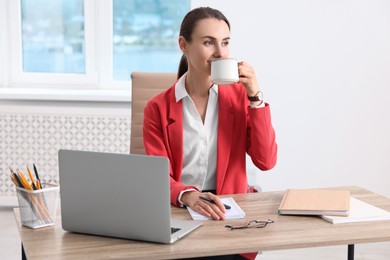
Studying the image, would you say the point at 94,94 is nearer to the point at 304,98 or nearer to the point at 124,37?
the point at 124,37

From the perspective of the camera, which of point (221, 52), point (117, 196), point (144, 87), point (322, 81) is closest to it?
point (117, 196)

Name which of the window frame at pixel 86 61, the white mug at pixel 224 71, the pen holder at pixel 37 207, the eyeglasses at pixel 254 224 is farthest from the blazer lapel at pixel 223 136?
the window frame at pixel 86 61

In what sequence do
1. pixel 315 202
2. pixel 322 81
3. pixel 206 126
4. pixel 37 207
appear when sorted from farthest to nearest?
pixel 322 81 → pixel 206 126 → pixel 315 202 → pixel 37 207

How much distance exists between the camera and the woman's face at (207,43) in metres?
2.03

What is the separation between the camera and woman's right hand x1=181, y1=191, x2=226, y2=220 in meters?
1.77

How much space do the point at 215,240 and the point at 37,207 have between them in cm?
47

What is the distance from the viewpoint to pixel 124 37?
164 inches

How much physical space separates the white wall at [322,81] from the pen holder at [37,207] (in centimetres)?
226

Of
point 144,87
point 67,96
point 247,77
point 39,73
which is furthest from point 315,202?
point 39,73

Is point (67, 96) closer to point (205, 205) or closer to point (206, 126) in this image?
point (206, 126)

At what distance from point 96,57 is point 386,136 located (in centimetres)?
179

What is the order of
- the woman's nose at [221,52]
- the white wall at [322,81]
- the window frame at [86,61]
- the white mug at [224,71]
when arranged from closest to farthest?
the white mug at [224,71] → the woman's nose at [221,52] → the white wall at [322,81] → the window frame at [86,61]

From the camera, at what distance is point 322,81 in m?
3.86

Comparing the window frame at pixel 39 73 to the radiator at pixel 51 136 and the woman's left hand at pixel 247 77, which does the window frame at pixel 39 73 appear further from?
the woman's left hand at pixel 247 77
